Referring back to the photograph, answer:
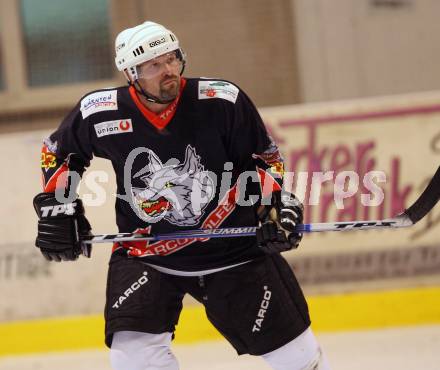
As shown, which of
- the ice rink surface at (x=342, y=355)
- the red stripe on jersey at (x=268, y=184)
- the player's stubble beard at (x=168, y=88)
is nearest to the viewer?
the player's stubble beard at (x=168, y=88)

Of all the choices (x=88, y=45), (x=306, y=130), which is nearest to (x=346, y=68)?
(x=88, y=45)

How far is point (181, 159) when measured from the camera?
8.71 ft

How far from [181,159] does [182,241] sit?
0.80 feet

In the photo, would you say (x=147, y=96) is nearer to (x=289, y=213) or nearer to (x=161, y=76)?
(x=161, y=76)

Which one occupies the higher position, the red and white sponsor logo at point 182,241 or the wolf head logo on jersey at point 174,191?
the wolf head logo on jersey at point 174,191

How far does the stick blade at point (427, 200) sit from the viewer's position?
261cm

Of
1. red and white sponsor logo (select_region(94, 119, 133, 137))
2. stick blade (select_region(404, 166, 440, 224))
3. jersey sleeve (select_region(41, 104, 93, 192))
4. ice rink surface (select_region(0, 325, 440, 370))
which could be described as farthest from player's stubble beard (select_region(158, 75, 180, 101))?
ice rink surface (select_region(0, 325, 440, 370))

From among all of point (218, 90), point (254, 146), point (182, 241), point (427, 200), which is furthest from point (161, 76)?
point (427, 200)

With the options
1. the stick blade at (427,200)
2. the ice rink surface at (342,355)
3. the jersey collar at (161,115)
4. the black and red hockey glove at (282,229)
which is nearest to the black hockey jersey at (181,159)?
the jersey collar at (161,115)

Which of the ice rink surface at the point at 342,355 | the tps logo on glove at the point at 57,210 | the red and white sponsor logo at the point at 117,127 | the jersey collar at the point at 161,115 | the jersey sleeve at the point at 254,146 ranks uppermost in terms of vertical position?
the jersey collar at the point at 161,115

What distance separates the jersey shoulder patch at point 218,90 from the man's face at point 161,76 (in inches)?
3.6

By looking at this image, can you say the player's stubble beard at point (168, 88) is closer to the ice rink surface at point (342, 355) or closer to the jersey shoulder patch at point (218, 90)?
the jersey shoulder patch at point (218, 90)

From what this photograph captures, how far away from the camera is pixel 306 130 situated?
14.9 ft

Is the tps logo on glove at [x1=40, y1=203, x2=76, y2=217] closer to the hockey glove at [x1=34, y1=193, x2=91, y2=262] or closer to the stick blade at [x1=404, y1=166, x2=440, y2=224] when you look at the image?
the hockey glove at [x1=34, y1=193, x2=91, y2=262]
